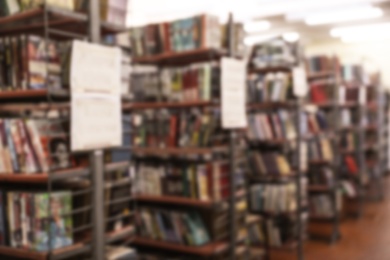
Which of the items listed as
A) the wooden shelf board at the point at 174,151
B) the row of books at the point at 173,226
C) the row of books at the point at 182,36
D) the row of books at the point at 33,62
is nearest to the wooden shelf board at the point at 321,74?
the row of books at the point at 182,36

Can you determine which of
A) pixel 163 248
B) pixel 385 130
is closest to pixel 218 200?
pixel 163 248

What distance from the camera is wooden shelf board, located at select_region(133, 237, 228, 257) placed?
348cm

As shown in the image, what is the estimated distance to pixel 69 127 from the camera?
246 cm

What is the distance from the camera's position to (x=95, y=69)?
2.49m

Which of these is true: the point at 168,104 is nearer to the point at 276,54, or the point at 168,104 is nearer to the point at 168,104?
the point at 168,104

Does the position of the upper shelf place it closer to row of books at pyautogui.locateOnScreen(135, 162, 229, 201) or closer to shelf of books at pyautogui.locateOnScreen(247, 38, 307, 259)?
row of books at pyautogui.locateOnScreen(135, 162, 229, 201)

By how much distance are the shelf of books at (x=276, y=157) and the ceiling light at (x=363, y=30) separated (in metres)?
4.48

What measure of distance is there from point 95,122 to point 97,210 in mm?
475

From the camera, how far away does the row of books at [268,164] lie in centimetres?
448

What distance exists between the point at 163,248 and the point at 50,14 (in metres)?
2.22

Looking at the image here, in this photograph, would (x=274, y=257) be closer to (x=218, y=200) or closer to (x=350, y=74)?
(x=218, y=200)

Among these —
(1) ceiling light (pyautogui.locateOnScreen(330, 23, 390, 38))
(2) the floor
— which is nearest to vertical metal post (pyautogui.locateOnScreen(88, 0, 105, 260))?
(2) the floor

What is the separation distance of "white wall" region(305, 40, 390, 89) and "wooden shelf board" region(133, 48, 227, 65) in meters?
6.79

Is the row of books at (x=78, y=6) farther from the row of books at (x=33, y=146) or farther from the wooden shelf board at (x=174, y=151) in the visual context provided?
the wooden shelf board at (x=174, y=151)
